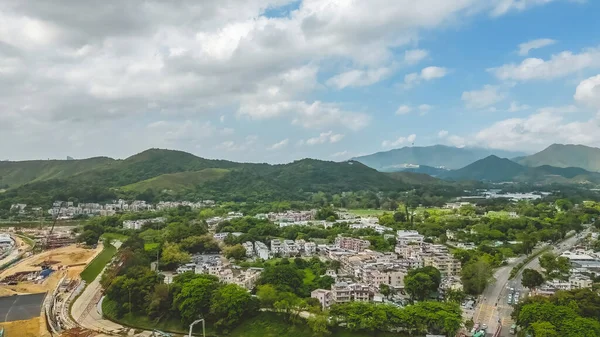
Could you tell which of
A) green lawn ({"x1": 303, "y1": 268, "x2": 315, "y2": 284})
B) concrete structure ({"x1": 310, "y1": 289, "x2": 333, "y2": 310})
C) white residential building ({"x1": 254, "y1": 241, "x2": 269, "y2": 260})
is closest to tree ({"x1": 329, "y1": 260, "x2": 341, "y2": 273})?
green lawn ({"x1": 303, "y1": 268, "x2": 315, "y2": 284})

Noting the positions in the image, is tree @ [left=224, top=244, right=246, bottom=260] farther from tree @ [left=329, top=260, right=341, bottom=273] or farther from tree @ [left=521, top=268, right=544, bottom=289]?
tree @ [left=521, top=268, right=544, bottom=289]

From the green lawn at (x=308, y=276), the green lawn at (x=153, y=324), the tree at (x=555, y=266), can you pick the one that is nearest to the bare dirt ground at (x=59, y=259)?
the green lawn at (x=153, y=324)

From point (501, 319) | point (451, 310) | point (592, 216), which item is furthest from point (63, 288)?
point (592, 216)

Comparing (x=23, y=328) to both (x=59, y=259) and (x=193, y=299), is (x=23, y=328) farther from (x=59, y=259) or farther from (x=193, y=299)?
(x=59, y=259)

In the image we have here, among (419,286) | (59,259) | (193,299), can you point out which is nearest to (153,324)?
(193,299)

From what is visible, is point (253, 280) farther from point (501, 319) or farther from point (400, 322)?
point (501, 319)

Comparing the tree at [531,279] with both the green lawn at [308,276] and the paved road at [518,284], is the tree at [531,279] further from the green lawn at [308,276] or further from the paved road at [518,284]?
the green lawn at [308,276]
